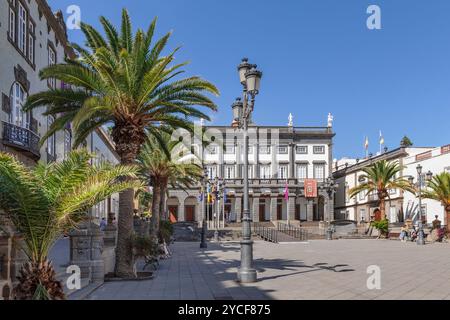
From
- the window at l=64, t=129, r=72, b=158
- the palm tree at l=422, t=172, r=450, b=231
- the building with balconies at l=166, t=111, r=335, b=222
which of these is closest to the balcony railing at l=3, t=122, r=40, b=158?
the window at l=64, t=129, r=72, b=158

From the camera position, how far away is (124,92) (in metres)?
14.5

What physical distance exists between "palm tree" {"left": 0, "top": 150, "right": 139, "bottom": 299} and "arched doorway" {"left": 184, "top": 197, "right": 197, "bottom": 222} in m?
57.7

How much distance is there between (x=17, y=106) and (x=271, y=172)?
4821 centimetres

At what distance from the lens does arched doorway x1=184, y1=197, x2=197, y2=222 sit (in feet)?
217

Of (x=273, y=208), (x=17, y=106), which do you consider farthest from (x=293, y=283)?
(x=273, y=208)

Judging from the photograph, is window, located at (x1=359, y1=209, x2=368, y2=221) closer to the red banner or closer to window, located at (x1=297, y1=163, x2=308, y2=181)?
the red banner

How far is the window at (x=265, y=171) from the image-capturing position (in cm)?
6806

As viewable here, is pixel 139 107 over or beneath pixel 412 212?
over

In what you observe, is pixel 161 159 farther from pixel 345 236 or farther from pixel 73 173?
pixel 345 236

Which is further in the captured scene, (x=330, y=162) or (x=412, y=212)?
(x=330, y=162)

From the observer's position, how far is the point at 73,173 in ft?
27.7

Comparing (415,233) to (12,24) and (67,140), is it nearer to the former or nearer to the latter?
(67,140)

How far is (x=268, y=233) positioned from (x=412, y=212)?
55.3 ft
